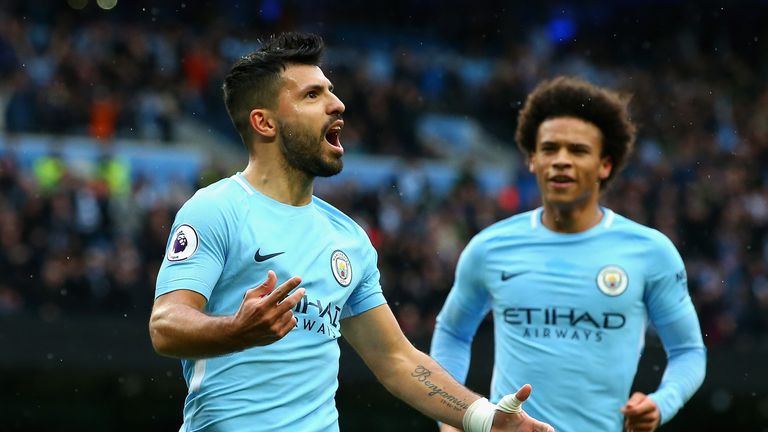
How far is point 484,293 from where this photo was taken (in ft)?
20.7

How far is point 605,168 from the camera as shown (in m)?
6.44

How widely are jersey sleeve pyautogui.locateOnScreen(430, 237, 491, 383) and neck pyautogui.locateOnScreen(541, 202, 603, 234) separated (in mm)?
375

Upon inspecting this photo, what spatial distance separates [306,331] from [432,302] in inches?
365

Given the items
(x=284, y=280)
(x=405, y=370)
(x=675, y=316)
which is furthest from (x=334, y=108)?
(x=675, y=316)

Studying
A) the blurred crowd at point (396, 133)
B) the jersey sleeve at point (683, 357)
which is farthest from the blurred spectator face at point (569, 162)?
the blurred crowd at point (396, 133)

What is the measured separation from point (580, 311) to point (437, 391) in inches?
51.4

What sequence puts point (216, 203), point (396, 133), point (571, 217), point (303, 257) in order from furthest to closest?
point (396, 133) → point (571, 217) → point (303, 257) → point (216, 203)

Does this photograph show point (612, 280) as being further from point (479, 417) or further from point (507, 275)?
point (479, 417)

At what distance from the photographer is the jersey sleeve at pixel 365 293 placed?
16.2ft

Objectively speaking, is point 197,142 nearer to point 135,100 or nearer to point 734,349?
point 135,100

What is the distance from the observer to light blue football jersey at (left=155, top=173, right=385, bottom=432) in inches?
170

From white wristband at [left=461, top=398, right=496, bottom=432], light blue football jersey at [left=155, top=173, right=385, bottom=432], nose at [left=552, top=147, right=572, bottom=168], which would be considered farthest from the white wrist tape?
nose at [left=552, top=147, right=572, bottom=168]

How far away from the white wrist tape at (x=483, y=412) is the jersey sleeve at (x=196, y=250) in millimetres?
1154

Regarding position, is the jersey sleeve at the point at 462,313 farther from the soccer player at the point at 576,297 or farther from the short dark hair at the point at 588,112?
the short dark hair at the point at 588,112
